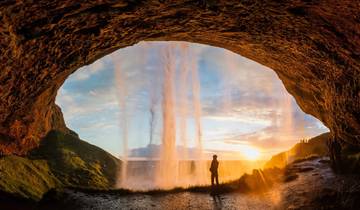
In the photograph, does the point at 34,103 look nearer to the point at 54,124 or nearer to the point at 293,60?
the point at 293,60

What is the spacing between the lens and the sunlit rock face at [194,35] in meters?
8.66

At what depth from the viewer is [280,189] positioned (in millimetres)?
18250

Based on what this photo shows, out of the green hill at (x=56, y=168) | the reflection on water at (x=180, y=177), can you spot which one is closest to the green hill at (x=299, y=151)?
the reflection on water at (x=180, y=177)

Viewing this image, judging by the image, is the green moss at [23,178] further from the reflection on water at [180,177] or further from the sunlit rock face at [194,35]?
the reflection on water at [180,177]

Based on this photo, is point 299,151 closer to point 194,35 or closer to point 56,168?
point 56,168

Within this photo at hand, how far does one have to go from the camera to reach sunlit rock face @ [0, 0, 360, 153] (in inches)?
341

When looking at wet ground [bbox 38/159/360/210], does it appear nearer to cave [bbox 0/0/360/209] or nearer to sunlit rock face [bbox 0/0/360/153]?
cave [bbox 0/0/360/209]

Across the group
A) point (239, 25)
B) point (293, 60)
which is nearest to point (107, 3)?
point (239, 25)

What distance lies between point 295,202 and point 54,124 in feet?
117

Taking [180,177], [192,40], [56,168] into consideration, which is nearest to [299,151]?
[180,177]

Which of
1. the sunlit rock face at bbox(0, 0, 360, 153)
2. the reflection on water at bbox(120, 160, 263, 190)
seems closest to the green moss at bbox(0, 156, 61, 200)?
the sunlit rock face at bbox(0, 0, 360, 153)

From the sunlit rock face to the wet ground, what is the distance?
125 inches

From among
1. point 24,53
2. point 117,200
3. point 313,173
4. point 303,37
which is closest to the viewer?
point 24,53

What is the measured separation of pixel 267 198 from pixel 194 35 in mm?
9503
